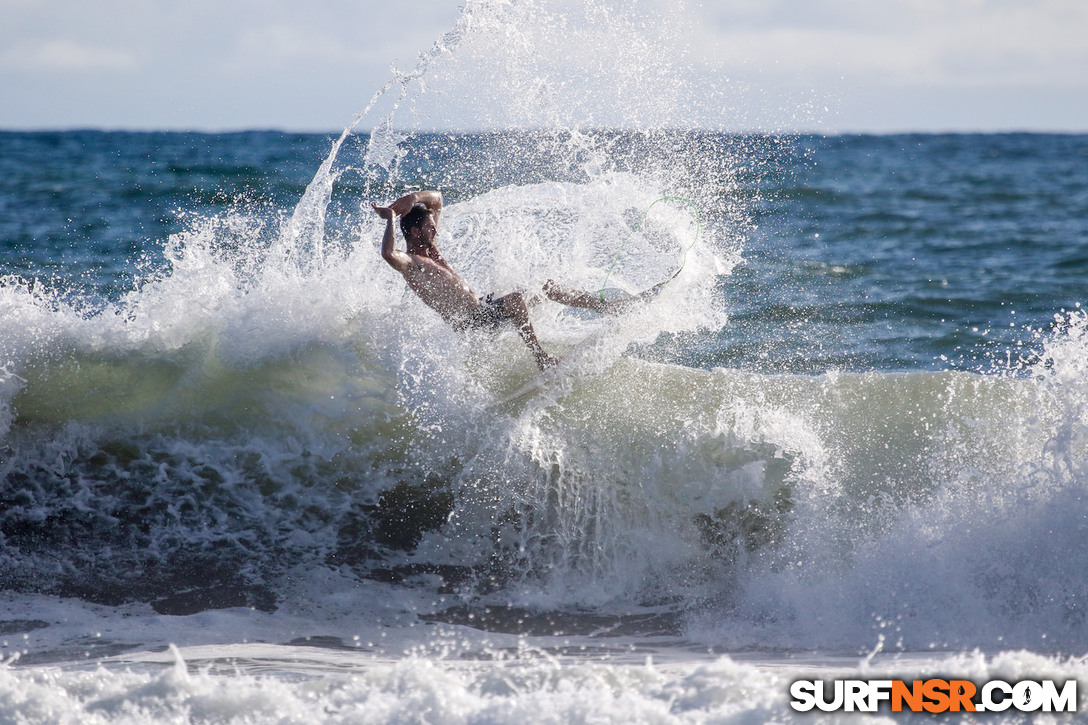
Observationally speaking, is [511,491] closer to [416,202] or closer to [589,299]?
[589,299]

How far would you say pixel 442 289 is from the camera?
20.3 feet

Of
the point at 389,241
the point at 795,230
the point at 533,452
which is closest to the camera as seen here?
the point at 389,241

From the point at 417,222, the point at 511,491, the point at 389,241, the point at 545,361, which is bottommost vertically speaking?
the point at 511,491

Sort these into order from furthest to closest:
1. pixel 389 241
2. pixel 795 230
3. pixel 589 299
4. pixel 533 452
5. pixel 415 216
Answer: pixel 795 230, pixel 415 216, pixel 589 299, pixel 533 452, pixel 389 241

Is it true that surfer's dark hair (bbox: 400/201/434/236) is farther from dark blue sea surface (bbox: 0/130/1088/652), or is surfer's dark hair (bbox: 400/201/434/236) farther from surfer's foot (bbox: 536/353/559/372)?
surfer's foot (bbox: 536/353/559/372)

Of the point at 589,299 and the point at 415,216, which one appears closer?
the point at 589,299

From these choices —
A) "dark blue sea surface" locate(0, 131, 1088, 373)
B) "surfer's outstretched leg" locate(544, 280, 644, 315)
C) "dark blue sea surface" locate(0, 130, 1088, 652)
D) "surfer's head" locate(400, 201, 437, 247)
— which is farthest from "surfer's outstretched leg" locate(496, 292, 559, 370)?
"dark blue sea surface" locate(0, 131, 1088, 373)

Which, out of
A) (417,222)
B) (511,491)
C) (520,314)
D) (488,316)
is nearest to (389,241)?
(417,222)

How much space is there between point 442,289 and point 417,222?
0.52m

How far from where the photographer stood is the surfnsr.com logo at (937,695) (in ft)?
12.2

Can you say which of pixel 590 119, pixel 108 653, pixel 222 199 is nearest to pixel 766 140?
pixel 222 199

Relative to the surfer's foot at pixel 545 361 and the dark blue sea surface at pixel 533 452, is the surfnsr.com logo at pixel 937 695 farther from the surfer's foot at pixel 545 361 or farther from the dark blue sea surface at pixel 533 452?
the surfer's foot at pixel 545 361

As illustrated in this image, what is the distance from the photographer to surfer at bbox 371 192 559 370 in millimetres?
6148

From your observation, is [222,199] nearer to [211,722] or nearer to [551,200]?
[551,200]
